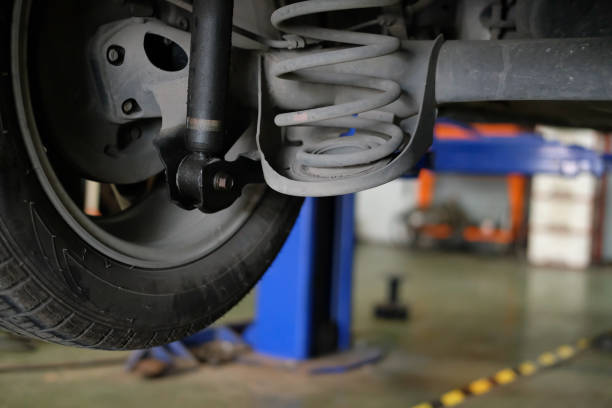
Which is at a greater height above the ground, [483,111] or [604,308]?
[483,111]

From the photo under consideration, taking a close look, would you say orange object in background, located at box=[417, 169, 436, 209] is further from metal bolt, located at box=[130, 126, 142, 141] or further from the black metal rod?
the black metal rod

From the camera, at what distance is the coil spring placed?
1.24m

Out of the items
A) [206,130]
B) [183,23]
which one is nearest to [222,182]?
[206,130]

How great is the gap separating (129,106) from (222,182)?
1.07ft

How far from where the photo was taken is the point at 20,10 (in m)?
1.09

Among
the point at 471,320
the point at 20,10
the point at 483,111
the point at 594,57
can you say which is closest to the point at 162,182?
the point at 20,10

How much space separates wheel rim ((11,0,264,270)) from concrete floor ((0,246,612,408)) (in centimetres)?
212

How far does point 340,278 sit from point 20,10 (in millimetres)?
3631

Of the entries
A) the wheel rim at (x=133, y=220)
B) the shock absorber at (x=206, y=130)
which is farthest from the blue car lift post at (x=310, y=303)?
the shock absorber at (x=206, y=130)

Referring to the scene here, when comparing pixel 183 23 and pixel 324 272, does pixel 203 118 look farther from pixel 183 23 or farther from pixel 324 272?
pixel 324 272

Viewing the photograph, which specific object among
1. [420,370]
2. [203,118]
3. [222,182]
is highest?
[203,118]

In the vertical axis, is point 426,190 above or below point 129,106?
below

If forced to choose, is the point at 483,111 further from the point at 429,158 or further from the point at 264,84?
the point at 264,84

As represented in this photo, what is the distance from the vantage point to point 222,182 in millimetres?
1226
